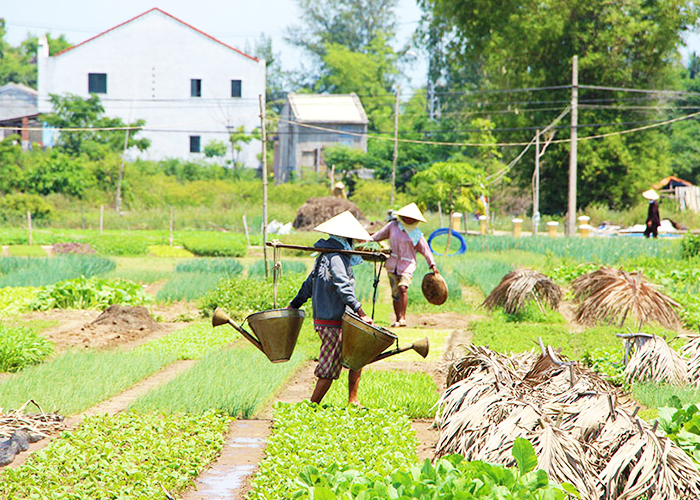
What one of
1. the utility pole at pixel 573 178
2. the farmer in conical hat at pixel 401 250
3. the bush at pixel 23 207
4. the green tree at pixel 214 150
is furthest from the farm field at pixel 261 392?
the green tree at pixel 214 150

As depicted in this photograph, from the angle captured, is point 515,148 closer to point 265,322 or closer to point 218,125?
point 218,125

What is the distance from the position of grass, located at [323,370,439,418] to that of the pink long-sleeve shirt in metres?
3.12

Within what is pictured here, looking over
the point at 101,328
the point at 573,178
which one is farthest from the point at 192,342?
the point at 573,178

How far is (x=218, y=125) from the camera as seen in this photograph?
49812mm

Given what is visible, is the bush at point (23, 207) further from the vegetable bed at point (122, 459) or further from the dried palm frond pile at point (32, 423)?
the vegetable bed at point (122, 459)

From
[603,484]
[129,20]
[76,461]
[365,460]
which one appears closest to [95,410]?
[76,461]

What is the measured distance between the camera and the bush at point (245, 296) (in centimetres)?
1289

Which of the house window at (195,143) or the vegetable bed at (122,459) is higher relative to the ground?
the house window at (195,143)

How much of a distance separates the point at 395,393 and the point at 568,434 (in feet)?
9.32

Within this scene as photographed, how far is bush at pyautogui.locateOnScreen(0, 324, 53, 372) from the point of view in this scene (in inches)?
358

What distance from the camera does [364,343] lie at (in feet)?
22.7

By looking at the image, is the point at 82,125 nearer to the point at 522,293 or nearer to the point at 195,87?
the point at 195,87

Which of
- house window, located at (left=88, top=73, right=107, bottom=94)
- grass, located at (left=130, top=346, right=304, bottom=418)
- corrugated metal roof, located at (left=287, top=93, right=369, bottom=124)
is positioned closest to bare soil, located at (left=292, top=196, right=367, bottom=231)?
corrugated metal roof, located at (left=287, top=93, right=369, bottom=124)

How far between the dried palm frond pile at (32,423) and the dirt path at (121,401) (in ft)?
0.25
